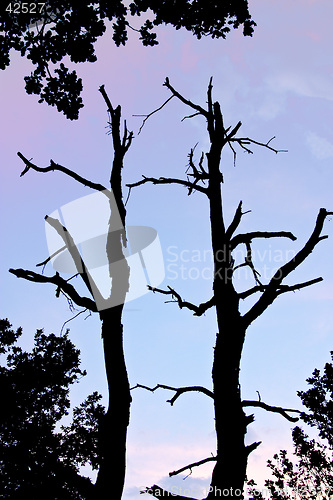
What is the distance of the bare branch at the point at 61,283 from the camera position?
5.28 m

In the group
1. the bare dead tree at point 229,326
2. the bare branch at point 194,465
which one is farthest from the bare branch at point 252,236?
the bare branch at point 194,465

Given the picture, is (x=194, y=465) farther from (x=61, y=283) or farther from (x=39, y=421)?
(x=39, y=421)

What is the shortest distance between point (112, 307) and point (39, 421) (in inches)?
500

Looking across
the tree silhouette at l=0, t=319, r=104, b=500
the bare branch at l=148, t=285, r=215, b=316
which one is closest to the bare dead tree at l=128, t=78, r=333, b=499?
the bare branch at l=148, t=285, r=215, b=316

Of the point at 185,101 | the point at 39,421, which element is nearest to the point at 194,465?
the point at 185,101

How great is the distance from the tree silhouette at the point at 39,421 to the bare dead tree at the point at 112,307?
8587 mm

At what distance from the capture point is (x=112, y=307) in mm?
5684

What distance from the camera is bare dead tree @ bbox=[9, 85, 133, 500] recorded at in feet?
15.6

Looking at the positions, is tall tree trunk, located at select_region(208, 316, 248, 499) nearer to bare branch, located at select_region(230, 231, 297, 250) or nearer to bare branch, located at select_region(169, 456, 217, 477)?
bare branch, located at select_region(169, 456, 217, 477)

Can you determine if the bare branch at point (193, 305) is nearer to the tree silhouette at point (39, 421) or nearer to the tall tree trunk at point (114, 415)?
the tall tree trunk at point (114, 415)

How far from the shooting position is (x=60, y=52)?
6.46 m

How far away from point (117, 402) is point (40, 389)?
40.1 ft

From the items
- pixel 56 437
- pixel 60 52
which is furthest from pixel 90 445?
pixel 60 52

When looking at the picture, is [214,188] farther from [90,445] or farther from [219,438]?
[90,445]
